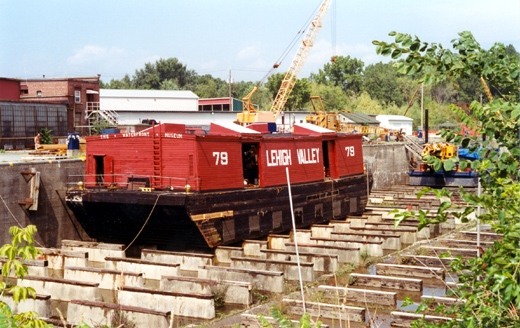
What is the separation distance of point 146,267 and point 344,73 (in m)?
114

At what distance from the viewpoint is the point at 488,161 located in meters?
6.54

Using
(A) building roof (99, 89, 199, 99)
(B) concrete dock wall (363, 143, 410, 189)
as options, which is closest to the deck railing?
(B) concrete dock wall (363, 143, 410, 189)

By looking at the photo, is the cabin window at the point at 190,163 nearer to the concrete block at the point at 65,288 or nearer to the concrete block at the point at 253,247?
the concrete block at the point at 253,247

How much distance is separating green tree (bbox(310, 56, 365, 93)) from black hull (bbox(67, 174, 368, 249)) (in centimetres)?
10196

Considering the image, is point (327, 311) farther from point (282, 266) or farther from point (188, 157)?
point (188, 157)

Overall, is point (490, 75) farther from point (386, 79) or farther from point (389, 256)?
point (386, 79)

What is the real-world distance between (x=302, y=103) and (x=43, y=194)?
7409cm

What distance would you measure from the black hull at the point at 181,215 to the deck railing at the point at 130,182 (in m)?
0.50

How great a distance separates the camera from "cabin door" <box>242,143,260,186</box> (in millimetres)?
26503

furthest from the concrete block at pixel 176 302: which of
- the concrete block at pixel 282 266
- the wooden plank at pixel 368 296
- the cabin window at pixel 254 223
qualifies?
the cabin window at pixel 254 223

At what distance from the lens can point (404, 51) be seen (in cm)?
676

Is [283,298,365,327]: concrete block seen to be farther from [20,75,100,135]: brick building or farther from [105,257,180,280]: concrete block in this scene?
[20,75,100,135]: brick building

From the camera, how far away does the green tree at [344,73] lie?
12600 cm

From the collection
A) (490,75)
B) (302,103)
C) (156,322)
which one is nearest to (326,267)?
(156,322)
